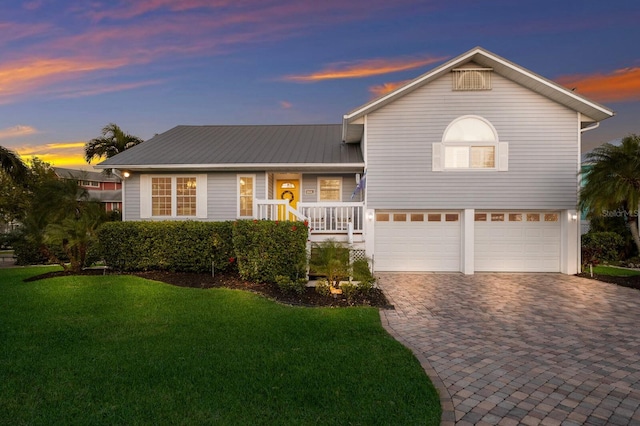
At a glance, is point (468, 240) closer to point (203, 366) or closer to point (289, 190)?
point (289, 190)

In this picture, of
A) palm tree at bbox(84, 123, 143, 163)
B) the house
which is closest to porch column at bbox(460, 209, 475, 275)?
the house

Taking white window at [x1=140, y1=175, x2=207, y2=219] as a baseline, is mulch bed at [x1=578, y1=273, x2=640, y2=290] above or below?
below

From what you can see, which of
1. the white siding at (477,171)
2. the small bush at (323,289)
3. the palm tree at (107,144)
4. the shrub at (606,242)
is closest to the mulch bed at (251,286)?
the small bush at (323,289)

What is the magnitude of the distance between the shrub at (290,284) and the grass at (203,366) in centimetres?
117

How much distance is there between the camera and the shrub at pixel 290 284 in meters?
7.91

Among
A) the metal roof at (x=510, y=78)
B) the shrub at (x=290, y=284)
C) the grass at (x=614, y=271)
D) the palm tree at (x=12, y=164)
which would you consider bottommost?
the grass at (x=614, y=271)

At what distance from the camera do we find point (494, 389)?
3576 millimetres

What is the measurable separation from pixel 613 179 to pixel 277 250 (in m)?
9.27

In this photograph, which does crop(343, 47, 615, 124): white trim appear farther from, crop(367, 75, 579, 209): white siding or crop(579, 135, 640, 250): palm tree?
crop(579, 135, 640, 250): palm tree

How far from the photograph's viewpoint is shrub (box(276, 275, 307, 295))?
7.91 m

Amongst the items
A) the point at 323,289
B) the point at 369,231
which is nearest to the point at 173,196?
the point at 369,231

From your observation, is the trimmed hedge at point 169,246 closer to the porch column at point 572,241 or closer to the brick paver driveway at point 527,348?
the brick paver driveway at point 527,348

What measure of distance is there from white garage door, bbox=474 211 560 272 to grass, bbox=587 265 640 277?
4.65 ft

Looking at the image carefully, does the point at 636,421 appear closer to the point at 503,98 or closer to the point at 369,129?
the point at 369,129
